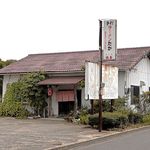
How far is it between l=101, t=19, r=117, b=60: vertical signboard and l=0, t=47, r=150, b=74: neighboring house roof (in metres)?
5.04

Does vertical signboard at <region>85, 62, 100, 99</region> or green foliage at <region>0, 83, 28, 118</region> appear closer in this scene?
vertical signboard at <region>85, 62, 100, 99</region>

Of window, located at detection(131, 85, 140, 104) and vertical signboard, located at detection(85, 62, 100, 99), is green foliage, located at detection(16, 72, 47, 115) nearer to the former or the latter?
window, located at detection(131, 85, 140, 104)

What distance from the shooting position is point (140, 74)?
101 ft

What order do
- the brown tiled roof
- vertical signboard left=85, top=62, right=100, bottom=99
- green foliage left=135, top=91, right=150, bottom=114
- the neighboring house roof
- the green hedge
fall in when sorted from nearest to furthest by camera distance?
vertical signboard left=85, top=62, right=100, bottom=99 < the brown tiled roof < the neighboring house roof < green foliage left=135, top=91, right=150, bottom=114 < the green hedge

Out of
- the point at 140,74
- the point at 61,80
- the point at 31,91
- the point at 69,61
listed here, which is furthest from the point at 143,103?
the point at 31,91

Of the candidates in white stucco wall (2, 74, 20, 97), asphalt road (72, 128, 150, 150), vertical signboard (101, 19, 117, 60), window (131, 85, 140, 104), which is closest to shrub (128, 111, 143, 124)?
vertical signboard (101, 19, 117, 60)

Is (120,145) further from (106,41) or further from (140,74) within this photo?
(140,74)

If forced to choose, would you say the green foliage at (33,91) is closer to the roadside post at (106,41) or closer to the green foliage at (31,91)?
the green foliage at (31,91)

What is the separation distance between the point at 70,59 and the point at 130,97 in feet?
19.0

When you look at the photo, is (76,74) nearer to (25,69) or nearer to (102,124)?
(25,69)

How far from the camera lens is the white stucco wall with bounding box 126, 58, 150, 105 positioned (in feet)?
94.2

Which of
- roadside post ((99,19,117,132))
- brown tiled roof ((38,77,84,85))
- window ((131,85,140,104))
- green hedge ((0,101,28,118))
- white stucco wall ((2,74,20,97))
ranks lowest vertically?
green hedge ((0,101,28,118))

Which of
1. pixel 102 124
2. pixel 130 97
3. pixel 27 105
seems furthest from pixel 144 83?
pixel 102 124

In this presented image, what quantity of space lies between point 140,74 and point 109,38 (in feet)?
33.3
